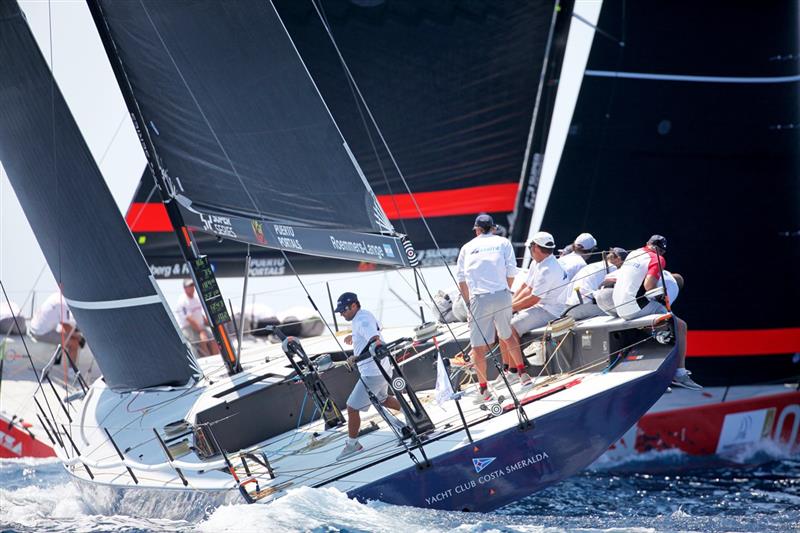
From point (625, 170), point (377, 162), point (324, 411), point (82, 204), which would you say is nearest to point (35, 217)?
point (82, 204)

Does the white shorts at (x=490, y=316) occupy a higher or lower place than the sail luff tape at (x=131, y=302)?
lower

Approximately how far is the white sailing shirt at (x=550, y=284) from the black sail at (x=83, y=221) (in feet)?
8.09

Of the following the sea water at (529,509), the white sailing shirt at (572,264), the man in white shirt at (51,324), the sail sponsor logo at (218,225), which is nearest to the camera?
the sea water at (529,509)

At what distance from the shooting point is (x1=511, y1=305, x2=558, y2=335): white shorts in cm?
693

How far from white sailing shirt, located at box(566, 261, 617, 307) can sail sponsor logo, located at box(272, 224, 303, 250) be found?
185cm

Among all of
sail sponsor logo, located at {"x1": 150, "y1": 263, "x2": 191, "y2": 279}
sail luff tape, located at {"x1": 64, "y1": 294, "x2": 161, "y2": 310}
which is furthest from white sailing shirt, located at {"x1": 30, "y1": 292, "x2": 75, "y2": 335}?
sail luff tape, located at {"x1": 64, "y1": 294, "x2": 161, "y2": 310}

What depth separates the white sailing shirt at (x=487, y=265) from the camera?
21.6ft

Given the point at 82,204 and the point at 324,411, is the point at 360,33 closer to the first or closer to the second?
the point at 82,204

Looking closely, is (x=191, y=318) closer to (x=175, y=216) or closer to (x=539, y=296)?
(x=175, y=216)

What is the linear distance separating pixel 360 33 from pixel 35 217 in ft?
14.0

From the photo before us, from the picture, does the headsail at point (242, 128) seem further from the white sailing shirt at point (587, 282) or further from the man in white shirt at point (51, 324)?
the man in white shirt at point (51, 324)

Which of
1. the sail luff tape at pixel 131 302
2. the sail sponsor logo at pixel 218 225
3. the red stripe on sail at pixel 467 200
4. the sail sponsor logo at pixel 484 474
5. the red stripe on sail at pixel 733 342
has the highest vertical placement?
the red stripe on sail at pixel 467 200

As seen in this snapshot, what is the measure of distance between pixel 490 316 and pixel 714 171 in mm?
4758

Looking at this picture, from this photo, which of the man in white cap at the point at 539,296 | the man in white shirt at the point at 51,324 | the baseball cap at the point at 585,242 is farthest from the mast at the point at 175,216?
the man in white shirt at the point at 51,324
